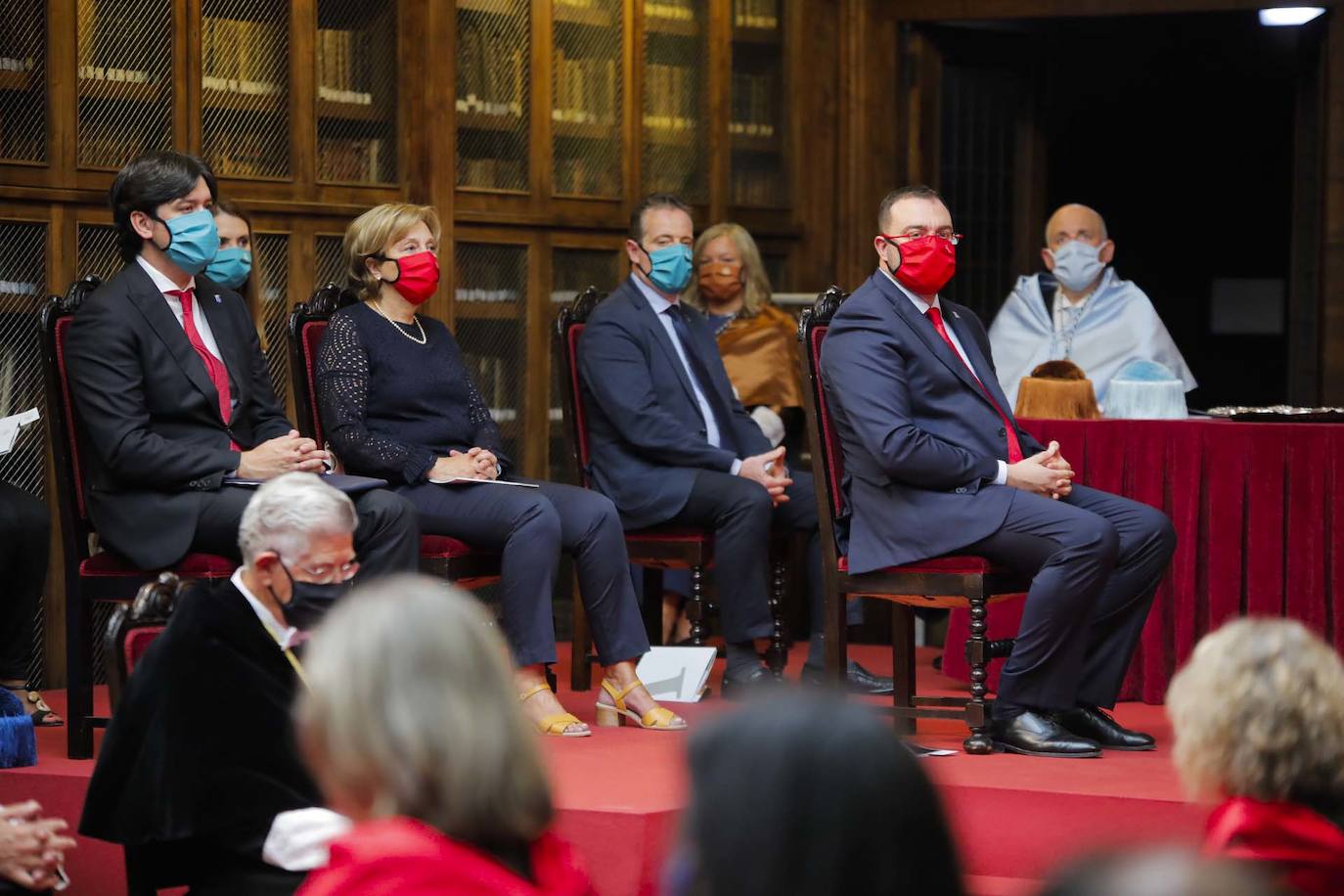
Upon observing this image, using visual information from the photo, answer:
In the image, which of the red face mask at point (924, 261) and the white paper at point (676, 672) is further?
the white paper at point (676, 672)

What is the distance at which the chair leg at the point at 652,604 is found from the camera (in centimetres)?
543

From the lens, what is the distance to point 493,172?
6.01m

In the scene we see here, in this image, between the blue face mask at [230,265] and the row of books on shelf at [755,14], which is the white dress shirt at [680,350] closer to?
the blue face mask at [230,265]

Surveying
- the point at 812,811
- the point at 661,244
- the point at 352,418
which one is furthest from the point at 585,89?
the point at 812,811

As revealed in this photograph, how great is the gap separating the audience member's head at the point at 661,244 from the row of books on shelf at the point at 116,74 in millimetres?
1355

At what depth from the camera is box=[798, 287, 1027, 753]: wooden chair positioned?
4.18m

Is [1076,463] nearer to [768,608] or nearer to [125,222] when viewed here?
[768,608]

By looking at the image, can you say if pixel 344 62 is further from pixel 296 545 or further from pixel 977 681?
pixel 296 545

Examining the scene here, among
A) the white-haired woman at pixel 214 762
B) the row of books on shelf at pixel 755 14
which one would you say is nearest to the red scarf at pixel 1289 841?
the white-haired woman at pixel 214 762

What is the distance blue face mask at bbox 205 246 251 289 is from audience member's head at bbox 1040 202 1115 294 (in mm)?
2515

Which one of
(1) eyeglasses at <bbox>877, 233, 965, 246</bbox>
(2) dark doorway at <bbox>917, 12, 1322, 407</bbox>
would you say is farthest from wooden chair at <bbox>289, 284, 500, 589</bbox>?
(2) dark doorway at <bbox>917, 12, 1322, 407</bbox>

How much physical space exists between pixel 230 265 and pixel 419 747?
340 centimetres

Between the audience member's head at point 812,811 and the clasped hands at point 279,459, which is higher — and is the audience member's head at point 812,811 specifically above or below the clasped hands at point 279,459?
below

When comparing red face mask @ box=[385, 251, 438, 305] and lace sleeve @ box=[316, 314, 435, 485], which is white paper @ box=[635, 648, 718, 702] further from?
red face mask @ box=[385, 251, 438, 305]
